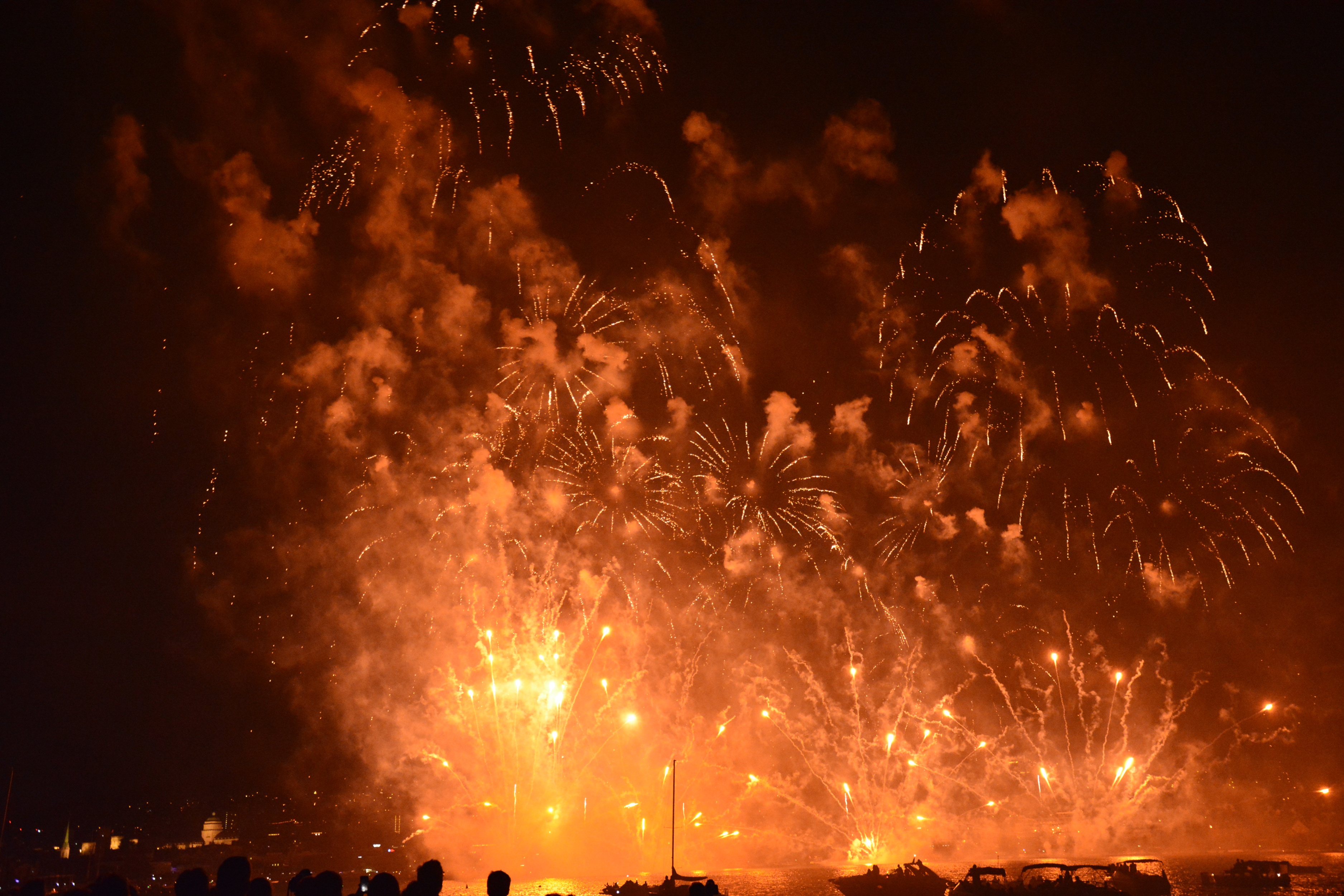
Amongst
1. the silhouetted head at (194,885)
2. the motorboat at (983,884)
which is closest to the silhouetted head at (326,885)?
the silhouetted head at (194,885)

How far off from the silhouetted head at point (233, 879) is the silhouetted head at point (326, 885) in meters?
0.54

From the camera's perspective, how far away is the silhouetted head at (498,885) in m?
7.79

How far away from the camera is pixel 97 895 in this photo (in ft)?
21.3

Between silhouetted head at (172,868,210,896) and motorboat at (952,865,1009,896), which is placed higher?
silhouetted head at (172,868,210,896)

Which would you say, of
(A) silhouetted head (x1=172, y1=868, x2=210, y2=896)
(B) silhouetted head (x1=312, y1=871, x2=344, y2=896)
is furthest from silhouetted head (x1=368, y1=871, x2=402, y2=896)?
(A) silhouetted head (x1=172, y1=868, x2=210, y2=896)

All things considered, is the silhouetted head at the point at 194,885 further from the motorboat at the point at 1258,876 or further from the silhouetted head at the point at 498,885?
the motorboat at the point at 1258,876

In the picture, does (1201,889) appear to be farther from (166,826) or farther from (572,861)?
(166,826)

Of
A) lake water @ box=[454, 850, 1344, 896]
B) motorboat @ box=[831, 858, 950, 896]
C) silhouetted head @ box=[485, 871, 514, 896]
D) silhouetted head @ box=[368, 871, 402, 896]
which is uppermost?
silhouetted head @ box=[368, 871, 402, 896]

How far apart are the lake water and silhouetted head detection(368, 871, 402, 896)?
175 ft

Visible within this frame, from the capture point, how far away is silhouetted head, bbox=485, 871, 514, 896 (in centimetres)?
779

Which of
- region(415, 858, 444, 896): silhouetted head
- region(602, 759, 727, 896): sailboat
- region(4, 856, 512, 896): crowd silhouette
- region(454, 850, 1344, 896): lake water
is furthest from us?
region(454, 850, 1344, 896): lake water

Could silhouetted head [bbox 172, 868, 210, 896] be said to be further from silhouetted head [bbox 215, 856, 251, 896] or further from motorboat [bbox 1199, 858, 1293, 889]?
motorboat [bbox 1199, 858, 1293, 889]

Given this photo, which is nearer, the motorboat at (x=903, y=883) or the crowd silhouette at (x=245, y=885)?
the crowd silhouette at (x=245, y=885)

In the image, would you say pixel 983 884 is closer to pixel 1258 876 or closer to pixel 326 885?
pixel 1258 876
